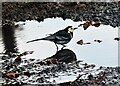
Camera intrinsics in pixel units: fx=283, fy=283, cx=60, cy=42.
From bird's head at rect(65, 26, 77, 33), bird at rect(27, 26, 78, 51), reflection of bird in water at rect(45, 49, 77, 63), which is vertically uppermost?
bird's head at rect(65, 26, 77, 33)

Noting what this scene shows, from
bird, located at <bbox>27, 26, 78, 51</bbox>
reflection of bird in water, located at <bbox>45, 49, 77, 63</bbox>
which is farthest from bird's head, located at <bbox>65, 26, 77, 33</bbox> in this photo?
reflection of bird in water, located at <bbox>45, 49, 77, 63</bbox>

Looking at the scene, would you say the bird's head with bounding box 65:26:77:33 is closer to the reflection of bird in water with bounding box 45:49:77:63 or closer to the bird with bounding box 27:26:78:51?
the bird with bounding box 27:26:78:51

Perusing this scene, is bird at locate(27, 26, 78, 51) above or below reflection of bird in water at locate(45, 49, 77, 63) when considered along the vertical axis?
above

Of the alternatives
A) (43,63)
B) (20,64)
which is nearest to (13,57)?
(20,64)

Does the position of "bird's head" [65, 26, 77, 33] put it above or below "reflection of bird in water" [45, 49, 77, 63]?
above

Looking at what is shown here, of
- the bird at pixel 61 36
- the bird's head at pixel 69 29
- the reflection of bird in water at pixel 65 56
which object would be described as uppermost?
the bird's head at pixel 69 29

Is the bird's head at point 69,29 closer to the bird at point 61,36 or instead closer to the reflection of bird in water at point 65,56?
the bird at point 61,36

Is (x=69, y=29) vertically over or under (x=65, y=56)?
over

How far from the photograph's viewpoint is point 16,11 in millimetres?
1580

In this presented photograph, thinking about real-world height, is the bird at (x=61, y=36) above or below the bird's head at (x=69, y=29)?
below

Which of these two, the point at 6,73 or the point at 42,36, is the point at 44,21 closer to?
the point at 42,36

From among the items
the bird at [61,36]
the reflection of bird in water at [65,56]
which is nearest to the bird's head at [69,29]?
the bird at [61,36]

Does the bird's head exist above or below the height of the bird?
above

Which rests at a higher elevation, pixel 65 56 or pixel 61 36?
pixel 61 36
